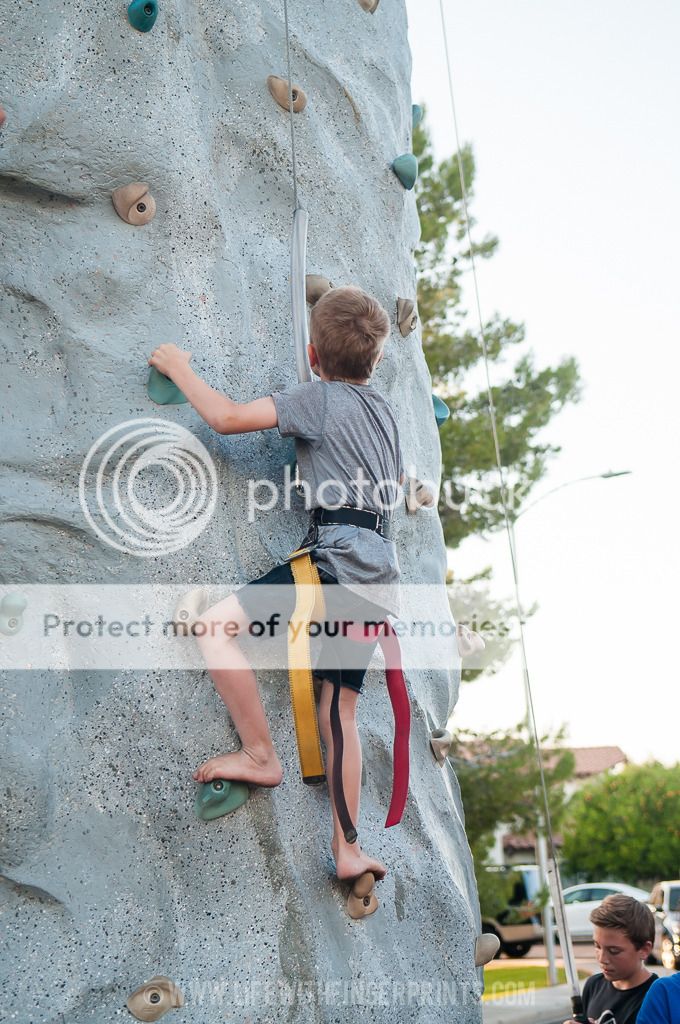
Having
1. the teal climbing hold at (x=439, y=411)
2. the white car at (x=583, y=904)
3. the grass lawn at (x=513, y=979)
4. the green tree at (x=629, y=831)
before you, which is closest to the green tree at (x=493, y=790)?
the grass lawn at (x=513, y=979)

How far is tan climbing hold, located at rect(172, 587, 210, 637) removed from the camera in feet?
9.28

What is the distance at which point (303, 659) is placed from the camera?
111 inches

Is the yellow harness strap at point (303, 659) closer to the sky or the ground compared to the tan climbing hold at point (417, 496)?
closer to the ground

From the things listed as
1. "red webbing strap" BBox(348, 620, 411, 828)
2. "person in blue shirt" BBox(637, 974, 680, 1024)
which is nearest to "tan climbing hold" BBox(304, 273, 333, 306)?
"red webbing strap" BBox(348, 620, 411, 828)

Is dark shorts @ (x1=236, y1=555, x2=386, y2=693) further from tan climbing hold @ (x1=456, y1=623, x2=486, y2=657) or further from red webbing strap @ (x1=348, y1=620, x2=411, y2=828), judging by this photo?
tan climbing hold @ (x1=456, y1=623, x2=486, y2=657)

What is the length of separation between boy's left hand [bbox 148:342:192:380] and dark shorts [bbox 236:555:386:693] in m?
0.61

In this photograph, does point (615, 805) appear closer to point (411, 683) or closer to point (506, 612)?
point (506, 612)

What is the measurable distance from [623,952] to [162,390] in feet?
6.79

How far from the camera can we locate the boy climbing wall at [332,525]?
9.07 ft

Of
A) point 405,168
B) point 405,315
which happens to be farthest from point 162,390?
point 405,168

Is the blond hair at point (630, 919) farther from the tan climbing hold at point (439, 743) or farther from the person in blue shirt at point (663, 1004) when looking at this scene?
the tan climbing hold at point (439, 743)

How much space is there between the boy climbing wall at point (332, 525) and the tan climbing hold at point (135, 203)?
42 centimetres

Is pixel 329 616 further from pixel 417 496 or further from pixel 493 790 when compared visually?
pixel 493 790

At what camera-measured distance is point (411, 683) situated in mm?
3486
